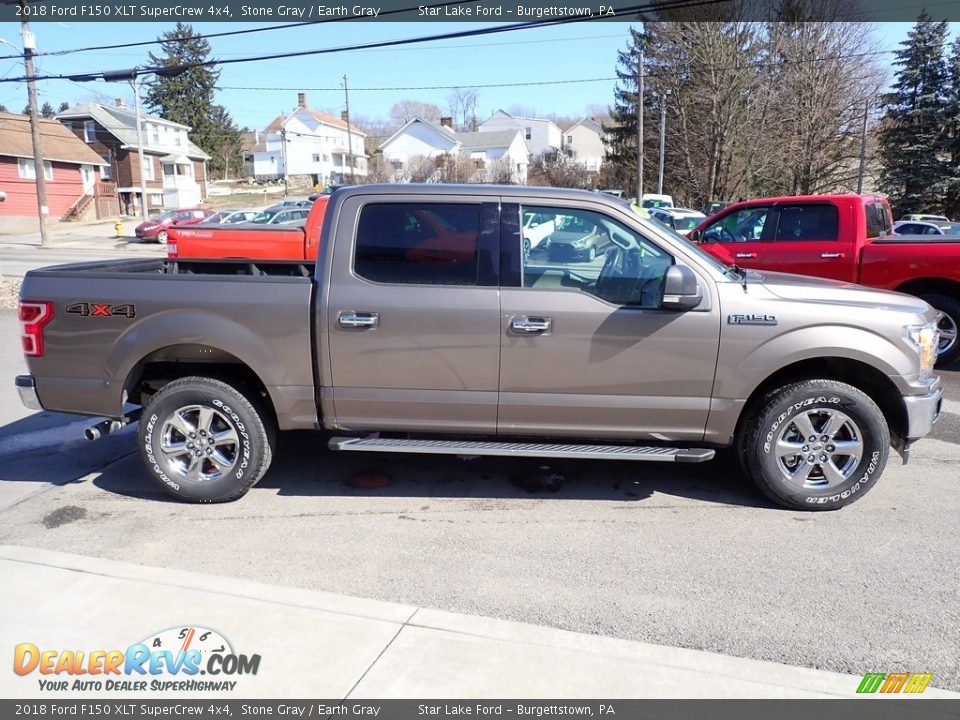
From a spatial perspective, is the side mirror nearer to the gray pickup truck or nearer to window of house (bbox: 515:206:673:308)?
the gray pickup truck

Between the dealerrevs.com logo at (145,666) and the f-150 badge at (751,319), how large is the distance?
124 inches

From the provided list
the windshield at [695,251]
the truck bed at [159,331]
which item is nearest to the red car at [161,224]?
the truck bed at [159,331]

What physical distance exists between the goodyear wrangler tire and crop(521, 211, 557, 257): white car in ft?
5.59

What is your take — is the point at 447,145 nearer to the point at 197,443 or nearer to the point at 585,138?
the point at 585,138

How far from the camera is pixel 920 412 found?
4.50m

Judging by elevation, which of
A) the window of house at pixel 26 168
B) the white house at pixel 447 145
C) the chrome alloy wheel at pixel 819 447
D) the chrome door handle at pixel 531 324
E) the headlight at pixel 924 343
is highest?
the white house at pixel 447 145

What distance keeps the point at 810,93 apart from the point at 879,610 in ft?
140

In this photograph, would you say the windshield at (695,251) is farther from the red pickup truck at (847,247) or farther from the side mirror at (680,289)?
the red pickup truck at (847,247)

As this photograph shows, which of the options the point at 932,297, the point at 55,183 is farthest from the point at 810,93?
the point at 55,183

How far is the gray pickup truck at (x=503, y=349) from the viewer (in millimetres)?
4418

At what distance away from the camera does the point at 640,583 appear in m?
3.76

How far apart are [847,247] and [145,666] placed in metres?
8.29

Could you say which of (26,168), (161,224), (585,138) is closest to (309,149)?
(585,138)
